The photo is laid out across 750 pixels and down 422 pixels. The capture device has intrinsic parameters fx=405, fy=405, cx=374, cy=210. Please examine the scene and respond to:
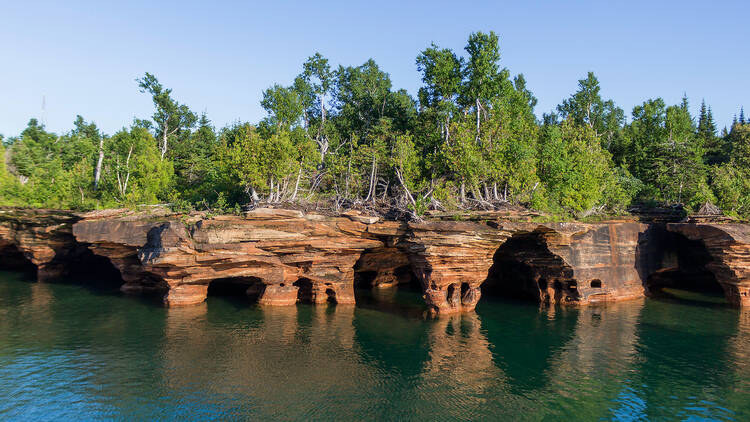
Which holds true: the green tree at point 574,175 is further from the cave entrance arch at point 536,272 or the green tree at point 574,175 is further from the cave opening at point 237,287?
the cave opening at point 237,287

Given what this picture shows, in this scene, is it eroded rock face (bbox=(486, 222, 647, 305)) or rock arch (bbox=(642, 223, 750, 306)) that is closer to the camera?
rock arch (bbox=(642, 223, 750, 306))

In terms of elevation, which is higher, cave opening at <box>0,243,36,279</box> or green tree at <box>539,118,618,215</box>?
green tree at <box>539,118,618,215</box>

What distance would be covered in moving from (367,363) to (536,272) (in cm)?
1715

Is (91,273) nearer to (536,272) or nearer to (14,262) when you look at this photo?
(14,262)

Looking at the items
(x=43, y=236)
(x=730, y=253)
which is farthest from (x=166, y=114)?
(x=730, y=253)

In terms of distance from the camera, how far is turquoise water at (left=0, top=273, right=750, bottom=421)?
1441cm

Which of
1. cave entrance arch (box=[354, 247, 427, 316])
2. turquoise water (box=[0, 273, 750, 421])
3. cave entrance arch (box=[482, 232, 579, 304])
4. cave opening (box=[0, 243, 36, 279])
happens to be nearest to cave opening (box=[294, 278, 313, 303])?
turquoise water (box=[0, 273, 750, 421])

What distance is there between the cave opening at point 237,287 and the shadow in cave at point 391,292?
7.64 meters

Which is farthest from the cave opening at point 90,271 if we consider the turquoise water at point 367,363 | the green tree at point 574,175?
the green tree at point 574,175

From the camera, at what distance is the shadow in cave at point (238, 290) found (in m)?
29.5

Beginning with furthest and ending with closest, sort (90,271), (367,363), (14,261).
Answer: (14,261) → (90,271) → (367,363)

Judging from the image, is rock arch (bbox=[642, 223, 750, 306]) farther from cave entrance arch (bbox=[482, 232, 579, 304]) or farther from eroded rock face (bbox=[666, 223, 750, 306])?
cave entrance arch (bbox=[482, 232, 579, 304])

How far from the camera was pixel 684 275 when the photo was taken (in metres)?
34.6

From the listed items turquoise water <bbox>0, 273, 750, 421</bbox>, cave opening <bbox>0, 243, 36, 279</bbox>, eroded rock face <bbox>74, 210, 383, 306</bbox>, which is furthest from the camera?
cave opening <bbox>0, 243, 36, 279</bbox>
